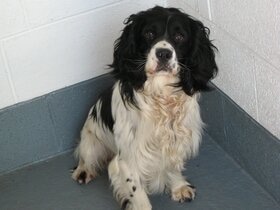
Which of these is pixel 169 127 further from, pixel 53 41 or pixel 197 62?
pixel 53 41

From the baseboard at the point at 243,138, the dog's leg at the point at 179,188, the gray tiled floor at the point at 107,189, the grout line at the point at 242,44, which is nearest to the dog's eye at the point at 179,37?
the grout line at the point at 242,44

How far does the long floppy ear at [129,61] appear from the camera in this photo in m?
2.61

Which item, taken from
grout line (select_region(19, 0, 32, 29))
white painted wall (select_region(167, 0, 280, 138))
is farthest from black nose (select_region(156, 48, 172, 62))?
grout line (select_region(19, 0, 32, 29))

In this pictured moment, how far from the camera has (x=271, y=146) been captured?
2.85 metres

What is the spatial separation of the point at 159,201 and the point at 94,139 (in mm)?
469

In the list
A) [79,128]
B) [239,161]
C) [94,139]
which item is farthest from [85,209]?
[239,161]

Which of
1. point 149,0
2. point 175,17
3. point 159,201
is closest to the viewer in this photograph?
point 175,17

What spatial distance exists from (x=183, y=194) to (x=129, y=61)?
81 centimetres

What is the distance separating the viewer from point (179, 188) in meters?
3.08

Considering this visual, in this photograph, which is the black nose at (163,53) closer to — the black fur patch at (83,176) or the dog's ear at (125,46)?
the dog's ear at (125,46)

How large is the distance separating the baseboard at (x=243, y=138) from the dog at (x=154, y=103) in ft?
0.96

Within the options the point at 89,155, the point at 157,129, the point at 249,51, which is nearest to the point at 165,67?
the point at 157,129

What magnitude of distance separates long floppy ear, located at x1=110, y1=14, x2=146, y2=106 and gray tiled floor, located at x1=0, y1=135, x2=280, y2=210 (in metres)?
0.70

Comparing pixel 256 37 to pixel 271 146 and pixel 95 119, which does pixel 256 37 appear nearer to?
pixel 271 146
